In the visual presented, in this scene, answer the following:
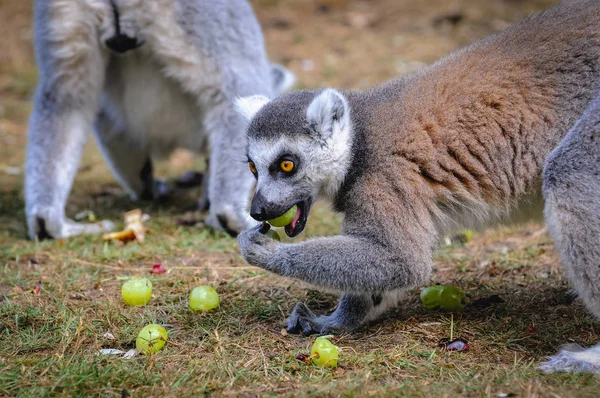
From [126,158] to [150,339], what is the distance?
4.24 meters

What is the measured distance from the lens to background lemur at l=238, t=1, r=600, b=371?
3945 millimetres

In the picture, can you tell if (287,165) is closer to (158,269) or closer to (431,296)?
(431,296)

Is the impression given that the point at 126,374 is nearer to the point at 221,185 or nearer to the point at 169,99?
the point at 221,185

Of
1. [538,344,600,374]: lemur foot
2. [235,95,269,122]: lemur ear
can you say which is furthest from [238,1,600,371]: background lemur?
[538,344,600,374]: lemur foot

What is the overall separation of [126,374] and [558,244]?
2373mm

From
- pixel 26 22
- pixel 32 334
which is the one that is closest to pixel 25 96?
pixel 26 22

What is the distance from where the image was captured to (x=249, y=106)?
459 centimetres

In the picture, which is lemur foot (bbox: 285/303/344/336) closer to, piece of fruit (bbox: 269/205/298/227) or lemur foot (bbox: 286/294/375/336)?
lemur foot (bbox: 286/294/375/336)

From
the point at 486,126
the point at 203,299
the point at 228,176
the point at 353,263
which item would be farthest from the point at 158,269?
the point at 486,126

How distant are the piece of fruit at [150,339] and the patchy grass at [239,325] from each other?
9cm

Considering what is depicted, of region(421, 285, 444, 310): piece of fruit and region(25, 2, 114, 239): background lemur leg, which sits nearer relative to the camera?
region(421, 285, 444, 310): piece of fruit

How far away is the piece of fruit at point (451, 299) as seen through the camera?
445cm

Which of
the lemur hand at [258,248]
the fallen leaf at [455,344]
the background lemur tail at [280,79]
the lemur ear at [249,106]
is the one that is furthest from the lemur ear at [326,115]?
the background lemur tail at [280,79]

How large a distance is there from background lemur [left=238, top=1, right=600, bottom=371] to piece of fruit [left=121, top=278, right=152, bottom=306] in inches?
33.0
